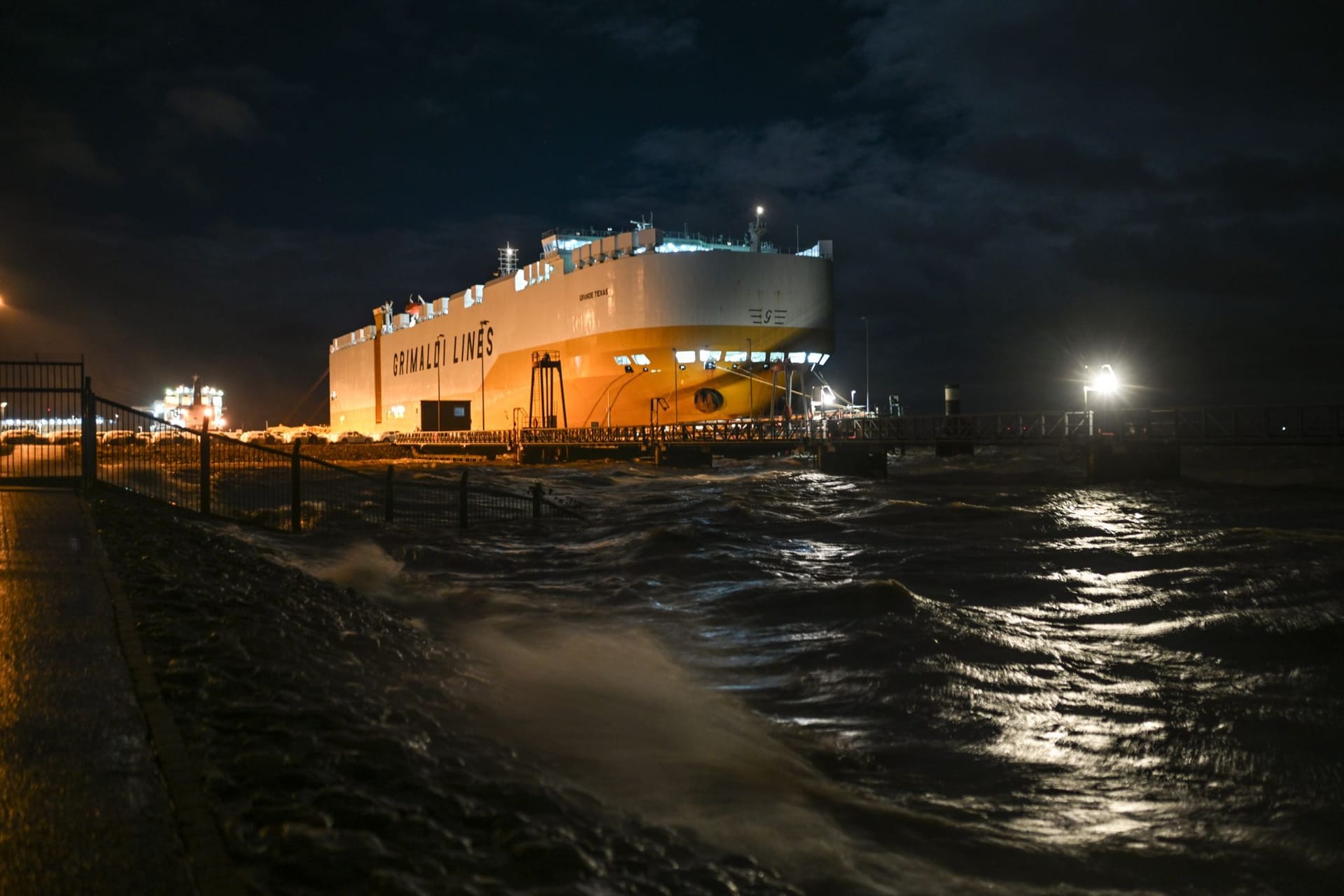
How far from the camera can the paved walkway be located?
2.38 meters

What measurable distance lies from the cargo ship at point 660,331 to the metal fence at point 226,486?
27.2 metres

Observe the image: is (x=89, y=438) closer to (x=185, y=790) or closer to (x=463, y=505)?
(x=463, y=505)

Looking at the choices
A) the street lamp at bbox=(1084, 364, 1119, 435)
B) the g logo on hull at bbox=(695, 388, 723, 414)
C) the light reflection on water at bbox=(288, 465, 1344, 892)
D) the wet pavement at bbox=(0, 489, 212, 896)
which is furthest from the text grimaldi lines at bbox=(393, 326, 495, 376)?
the wet pavement at bbox=(0, 489, 212, 896)

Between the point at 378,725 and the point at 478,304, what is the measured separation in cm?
6412

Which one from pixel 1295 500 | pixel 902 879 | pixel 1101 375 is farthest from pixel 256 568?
pixel 1101 375

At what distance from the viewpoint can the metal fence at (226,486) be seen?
11.9 metres

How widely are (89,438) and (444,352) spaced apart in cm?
6226

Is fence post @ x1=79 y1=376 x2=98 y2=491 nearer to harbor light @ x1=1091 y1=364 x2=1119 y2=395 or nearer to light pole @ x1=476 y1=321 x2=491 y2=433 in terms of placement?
harbor light @ x1=1091 y1=364 x2=1119 y2=395

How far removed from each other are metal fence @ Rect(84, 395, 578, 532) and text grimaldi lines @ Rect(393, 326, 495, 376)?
144 ft

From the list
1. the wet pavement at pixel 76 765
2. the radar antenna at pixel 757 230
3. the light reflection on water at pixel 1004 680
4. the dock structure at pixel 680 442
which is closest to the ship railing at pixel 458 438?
the dock structure at pixel 680 442

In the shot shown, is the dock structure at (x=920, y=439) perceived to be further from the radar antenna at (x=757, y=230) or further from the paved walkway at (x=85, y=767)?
the paved walkway at (x=85, y=767)

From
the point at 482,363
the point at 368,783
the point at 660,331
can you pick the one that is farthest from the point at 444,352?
the point at 368,783

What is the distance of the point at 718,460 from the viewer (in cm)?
5369

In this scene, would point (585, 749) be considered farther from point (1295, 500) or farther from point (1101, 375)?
point (1101, 375)
